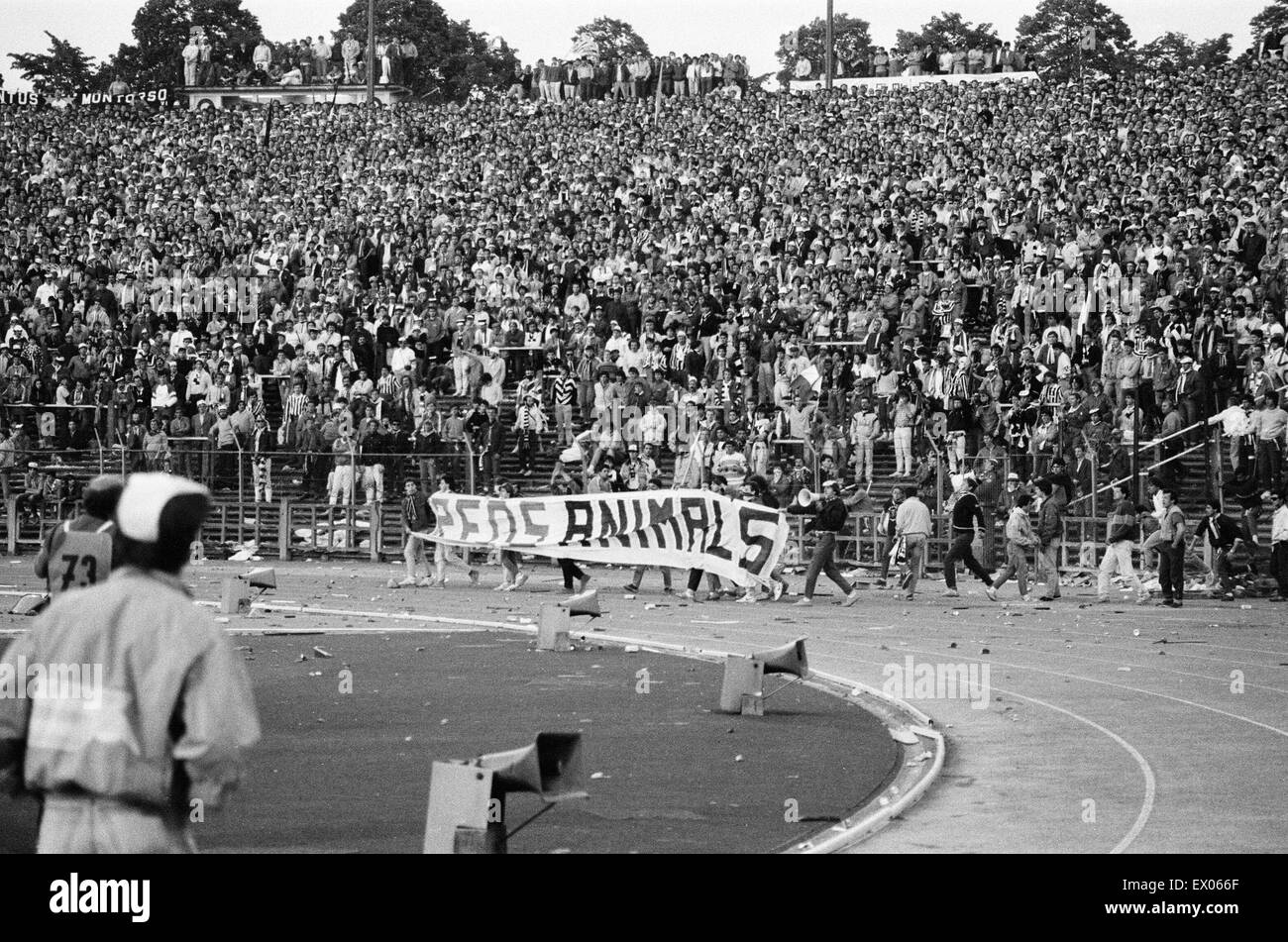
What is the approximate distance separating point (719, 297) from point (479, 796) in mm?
26224

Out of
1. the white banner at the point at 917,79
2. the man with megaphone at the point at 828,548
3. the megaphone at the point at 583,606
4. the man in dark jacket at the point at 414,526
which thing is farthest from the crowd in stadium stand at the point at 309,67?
the megaphone at the point at 583,606

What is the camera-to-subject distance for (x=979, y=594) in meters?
25.8

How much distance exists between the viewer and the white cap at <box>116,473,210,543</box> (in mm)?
4730

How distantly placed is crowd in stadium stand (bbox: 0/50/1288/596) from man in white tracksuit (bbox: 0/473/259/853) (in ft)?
74.7

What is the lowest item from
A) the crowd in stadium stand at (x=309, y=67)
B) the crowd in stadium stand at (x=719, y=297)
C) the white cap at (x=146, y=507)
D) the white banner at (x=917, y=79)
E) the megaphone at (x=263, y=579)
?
the megaphone at (x=263, y=579)

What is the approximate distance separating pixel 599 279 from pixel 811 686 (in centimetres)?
2039

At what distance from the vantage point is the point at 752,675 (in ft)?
47.3

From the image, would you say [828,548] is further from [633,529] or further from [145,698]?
[145,698]

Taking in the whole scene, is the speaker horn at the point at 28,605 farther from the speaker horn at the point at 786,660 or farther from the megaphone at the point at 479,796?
the megaphone at the point at 479,796

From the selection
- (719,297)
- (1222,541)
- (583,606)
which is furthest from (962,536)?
(719,297)

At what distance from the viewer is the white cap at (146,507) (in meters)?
4.73
